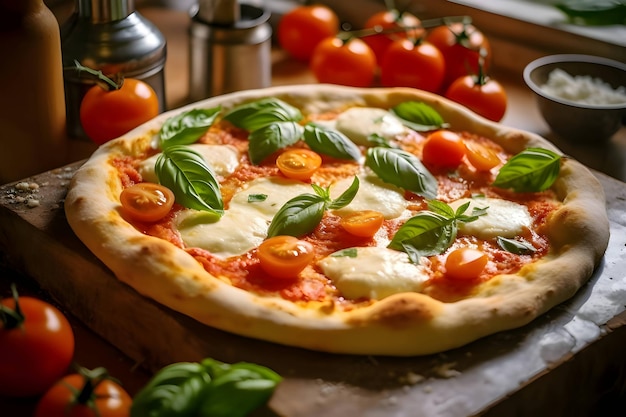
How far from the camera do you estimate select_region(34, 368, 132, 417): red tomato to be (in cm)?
182

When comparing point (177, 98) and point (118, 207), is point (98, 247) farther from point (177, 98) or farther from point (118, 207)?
point (177, 98)

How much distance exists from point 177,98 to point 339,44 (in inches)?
29.0

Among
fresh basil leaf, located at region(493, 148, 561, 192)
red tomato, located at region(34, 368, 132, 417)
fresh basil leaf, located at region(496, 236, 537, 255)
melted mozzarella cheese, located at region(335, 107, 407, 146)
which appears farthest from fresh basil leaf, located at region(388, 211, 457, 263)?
red tomato, located at region(34, 368, 132, 417)

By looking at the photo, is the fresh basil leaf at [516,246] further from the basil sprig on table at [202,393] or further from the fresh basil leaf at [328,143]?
the basil sprig on table at [202,393]

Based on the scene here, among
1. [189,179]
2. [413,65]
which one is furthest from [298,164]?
[413,65]

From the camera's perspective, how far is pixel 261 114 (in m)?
2.92

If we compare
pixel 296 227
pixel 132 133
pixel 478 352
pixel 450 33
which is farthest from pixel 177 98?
pixel 478 352

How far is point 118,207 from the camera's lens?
2428mm

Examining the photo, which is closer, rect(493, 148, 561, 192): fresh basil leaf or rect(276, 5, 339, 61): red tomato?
rect(493, 148, 561, 192): fresh basil leaf

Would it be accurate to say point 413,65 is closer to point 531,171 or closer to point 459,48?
point 459,48

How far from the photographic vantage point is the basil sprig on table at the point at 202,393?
5.60 ft

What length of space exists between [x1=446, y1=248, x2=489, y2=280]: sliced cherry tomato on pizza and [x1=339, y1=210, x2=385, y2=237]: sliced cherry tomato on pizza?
243mm

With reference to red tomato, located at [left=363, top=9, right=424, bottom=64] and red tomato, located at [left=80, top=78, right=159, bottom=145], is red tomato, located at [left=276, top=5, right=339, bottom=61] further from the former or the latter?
red tomato, located at [left=80, top=78, right=159, bottom=145]

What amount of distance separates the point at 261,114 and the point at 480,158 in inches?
29.2
